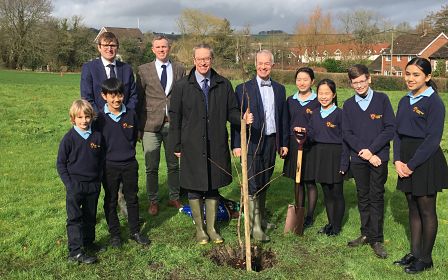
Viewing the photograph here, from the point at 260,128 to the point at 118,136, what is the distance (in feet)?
5.71

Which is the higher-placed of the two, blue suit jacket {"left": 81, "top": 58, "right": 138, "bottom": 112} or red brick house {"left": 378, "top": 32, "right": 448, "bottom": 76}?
red brick house {"left": 378, "top": 32, "right": 448, "bottom": 76}

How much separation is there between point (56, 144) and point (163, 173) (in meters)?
4.99

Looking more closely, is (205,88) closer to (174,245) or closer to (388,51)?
(174,245)

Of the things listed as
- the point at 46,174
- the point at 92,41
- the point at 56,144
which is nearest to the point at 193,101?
the point at 46,174

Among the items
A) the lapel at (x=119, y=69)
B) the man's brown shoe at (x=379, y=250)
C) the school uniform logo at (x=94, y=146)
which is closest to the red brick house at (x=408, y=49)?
the man's brown shoe at (x=379, y=250)

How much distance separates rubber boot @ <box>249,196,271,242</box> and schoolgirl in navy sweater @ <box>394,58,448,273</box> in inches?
66.3

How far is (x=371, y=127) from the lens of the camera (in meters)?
5.09

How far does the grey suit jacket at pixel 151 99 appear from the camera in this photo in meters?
6.33

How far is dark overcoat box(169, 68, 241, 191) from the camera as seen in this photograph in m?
5.16

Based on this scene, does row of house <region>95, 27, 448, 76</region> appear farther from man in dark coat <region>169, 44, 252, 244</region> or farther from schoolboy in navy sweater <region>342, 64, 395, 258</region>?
man in dark coat <region>169, 44, 252, 244</region>

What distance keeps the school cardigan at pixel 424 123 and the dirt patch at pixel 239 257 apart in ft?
6.10

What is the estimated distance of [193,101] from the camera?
16.9 ft

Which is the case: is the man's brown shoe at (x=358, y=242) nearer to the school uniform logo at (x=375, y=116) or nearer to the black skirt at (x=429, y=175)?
the black skirt at (x=429, y=175)

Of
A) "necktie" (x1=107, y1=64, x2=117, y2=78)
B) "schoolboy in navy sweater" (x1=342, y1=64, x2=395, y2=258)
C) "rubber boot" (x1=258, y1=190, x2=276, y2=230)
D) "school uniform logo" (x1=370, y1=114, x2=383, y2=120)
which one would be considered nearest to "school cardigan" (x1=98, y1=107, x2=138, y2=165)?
"necktie" (x1=107, y1=64, x2=117, y2=78)
